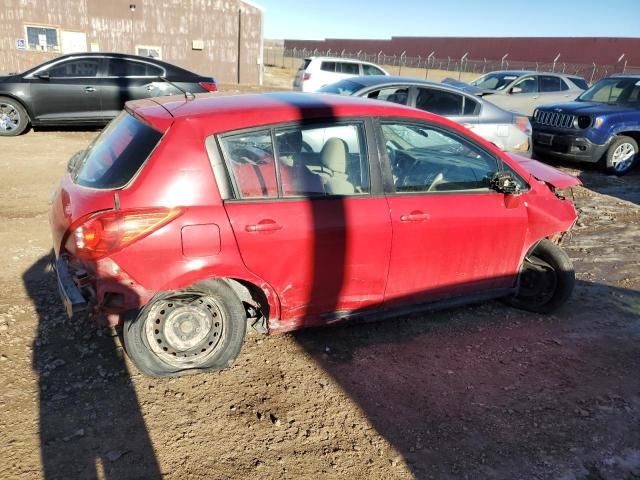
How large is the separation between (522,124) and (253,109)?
22.7 ft

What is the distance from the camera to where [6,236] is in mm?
5328

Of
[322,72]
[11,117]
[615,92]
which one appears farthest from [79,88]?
[615,92]

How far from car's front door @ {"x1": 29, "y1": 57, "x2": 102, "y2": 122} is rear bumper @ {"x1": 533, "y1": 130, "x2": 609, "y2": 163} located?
925cm

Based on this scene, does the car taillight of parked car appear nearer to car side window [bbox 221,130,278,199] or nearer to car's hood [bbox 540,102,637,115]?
car's hood [bbox 540,102,637,115]

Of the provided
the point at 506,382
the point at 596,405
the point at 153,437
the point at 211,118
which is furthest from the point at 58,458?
the point at 596,405

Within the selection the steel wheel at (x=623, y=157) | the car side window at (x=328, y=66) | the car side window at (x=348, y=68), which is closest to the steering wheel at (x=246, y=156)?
the steel wheel at (x=623, y=157)

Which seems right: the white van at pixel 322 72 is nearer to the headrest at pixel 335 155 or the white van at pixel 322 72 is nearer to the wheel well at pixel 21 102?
the wheel well at pixel 21 102

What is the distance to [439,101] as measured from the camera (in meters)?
8.22

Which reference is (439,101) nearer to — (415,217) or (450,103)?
(450,103)

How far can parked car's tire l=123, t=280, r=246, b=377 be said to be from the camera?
3.10 meters

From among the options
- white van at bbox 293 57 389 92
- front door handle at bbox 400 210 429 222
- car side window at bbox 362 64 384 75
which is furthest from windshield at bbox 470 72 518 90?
front door handle at bbox 400 210 429 222

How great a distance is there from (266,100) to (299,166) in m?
0.57

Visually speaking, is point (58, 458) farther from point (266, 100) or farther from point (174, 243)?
point (266, 100)

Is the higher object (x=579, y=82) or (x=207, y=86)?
(x=579, y=82)
